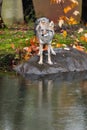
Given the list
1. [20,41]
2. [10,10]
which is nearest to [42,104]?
[20,41]

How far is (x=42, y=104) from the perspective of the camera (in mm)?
10281

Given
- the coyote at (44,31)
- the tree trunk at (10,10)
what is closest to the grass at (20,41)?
the coyote at (44,31)

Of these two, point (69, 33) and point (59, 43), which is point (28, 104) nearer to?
point (59, 43)

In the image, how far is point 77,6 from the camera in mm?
20656

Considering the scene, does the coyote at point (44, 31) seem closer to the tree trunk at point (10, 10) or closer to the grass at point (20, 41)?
the grass at point (20, 41)

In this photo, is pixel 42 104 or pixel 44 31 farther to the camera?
pixel 44 31

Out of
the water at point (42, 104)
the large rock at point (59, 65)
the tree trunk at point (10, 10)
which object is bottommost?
the tree trunk at point (10, 10)

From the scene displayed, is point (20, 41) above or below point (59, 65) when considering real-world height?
below

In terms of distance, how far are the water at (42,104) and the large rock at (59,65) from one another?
684mm

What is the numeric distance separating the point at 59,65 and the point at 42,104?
373 cm

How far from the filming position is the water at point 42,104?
8.84 meters

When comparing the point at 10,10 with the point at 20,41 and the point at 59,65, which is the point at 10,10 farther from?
the point at 59,65

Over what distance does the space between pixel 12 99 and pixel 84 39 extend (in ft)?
21.3

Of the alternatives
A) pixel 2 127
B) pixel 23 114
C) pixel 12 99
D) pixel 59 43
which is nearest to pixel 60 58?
pixel 59 43
